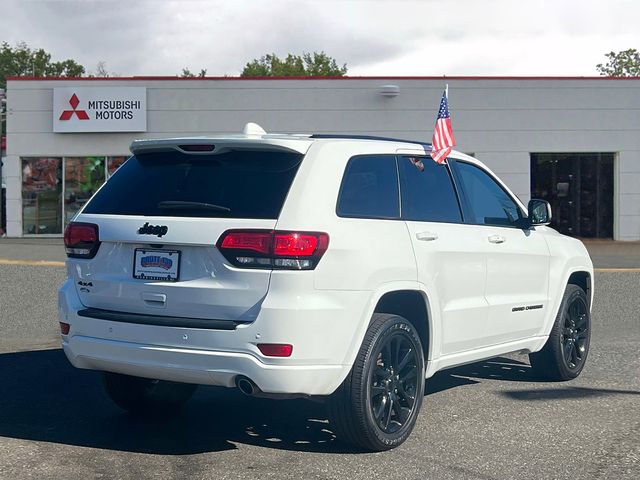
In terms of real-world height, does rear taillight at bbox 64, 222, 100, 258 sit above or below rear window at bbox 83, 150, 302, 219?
below

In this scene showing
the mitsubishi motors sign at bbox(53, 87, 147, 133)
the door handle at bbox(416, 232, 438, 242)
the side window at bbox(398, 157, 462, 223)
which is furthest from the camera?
the mitsubishi motors sign at bbox(53, 87, 147, 133)

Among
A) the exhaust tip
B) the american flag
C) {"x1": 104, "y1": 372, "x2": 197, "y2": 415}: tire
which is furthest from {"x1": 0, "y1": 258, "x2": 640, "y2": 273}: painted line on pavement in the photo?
the exhaust tip

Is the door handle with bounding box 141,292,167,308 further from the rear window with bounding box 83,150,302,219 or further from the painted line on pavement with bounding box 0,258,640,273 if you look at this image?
the painted line on pavement with bounding box 0,258,640,273

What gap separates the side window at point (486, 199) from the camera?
676 cm

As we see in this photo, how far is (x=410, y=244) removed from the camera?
18.9 feet

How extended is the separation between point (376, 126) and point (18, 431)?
2260 cm

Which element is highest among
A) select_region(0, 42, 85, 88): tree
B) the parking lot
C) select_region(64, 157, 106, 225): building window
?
select_region(0, 42, 85, 88): tree

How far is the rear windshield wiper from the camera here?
5223 mm

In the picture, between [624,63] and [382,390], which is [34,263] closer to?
[382,390]

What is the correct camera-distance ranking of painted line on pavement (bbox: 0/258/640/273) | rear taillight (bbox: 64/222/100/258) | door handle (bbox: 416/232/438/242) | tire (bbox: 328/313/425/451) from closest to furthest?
1. tire (bbox: 328/313/425/451)
2. rear taillight (bbox: 64/222/100/258)
3. door handle (bbox: 416/232/438/242)
4. painted line on pavement (bbox: 0/258/640/273)

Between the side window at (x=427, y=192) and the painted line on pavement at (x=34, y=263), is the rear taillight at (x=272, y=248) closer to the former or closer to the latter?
the side window at (x=427, y=192)

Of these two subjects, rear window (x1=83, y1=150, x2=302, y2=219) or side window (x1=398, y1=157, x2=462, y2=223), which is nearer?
rear window (x1=83, y1=150, x2=302, y2=219)

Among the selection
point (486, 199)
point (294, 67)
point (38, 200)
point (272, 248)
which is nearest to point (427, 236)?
point (486, 199)

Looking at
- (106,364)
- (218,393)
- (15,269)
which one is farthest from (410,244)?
(15,269)
